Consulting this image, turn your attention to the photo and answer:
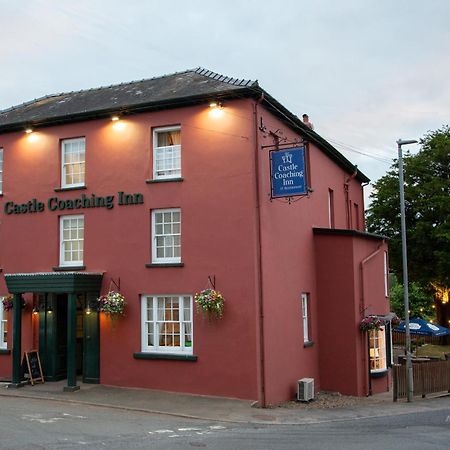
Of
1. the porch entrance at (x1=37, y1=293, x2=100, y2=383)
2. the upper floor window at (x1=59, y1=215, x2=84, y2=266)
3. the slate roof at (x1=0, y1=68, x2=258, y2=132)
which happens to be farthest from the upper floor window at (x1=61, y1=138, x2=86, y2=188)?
the porch entrance at (x1=37, y1=293, x2=100, y2=383)

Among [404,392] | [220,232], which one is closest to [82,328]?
[220,232]

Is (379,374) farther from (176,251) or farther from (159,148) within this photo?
(159,148)

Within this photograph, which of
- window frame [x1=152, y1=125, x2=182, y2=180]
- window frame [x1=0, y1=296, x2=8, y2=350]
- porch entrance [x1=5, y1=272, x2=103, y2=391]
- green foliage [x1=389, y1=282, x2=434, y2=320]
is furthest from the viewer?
green foliage [x1=389, y1=282, x2=434, y2=320]

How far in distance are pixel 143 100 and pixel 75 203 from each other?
13.3 feet

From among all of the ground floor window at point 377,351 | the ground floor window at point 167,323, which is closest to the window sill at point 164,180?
the ground floor window at point 167,323

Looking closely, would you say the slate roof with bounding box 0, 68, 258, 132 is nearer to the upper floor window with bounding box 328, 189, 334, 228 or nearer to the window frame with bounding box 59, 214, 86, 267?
the window frame with bounding box 59, 214, 86, 267

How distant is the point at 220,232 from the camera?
1728 centimetres

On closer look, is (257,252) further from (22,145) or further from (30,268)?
(22,145)

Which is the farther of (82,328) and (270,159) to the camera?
(82,328)

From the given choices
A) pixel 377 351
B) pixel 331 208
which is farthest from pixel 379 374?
pixel 331 208

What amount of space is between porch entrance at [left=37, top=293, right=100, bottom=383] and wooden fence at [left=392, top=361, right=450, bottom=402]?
9.65 meters

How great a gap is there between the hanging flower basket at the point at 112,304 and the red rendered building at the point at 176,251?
238 millimetres

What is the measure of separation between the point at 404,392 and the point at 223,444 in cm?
981

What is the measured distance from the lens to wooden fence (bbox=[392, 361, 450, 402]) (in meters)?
19.1
